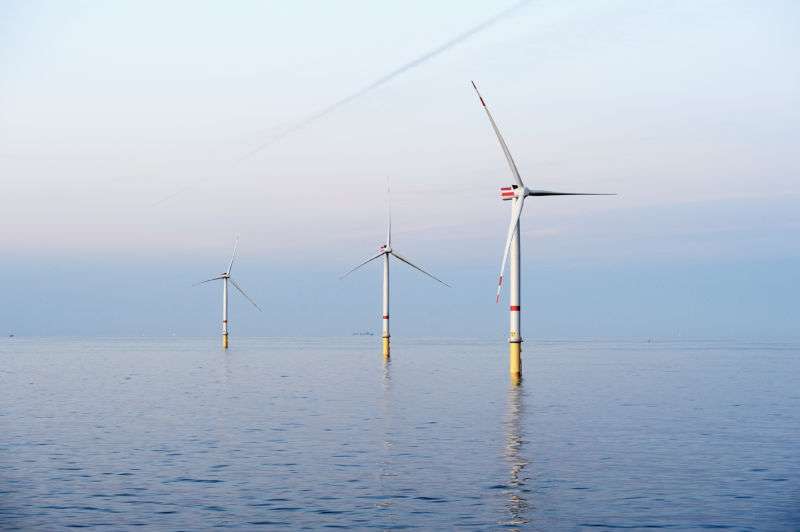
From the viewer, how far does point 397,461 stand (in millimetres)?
42344

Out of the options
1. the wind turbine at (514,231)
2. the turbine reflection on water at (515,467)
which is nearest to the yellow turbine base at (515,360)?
the wind turbine at (514,231)

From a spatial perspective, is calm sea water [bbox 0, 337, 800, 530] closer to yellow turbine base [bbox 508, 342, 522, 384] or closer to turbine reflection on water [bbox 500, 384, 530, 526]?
turbine reflection on water [bbox 500, 384, 530, 526]

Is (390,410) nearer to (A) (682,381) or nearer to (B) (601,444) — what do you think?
(B) (601,444)

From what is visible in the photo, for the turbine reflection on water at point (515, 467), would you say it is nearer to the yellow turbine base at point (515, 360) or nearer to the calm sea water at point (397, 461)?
the calm sea water at point (397, 461)

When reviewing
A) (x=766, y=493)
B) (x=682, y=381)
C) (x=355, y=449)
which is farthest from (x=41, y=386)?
(x=766, y=493)

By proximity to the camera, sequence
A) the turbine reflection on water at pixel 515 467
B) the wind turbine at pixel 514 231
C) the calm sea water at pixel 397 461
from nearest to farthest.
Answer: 1. the turbine reflection on water at pixel 515 467
2. the calm sea water at pixel 397 461
3. the wind turbine at pixel 514 231

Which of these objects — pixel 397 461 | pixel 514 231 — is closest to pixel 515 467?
pixel 397 461

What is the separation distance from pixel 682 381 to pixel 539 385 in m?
27.3

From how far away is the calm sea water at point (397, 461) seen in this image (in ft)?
98.5

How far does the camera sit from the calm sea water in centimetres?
3003

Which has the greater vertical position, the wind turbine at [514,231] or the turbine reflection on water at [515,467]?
the wind turbine at [514,231]

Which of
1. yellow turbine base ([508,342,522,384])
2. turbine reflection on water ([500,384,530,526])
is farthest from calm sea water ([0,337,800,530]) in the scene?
yellow turbine base ([508,342,522,384])

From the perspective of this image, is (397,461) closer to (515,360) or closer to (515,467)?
(515,467)

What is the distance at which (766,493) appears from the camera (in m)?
34.4
